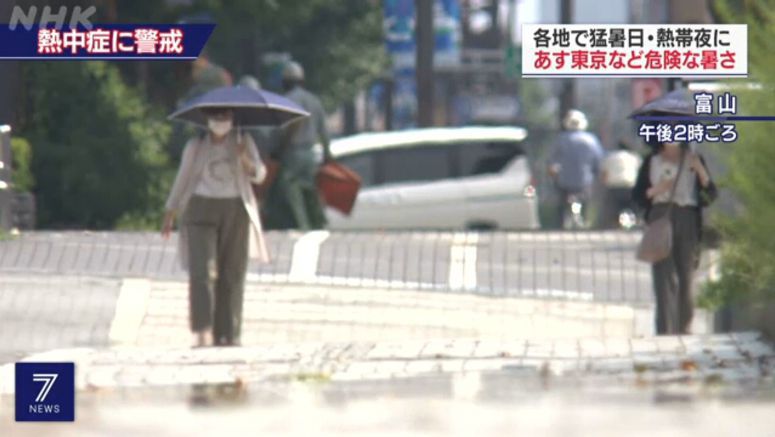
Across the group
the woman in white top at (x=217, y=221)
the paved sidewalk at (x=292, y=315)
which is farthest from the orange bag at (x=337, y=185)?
the woman in white top at (x=217, y=221)

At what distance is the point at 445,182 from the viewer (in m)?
28.2

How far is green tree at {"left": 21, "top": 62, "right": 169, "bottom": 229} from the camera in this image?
78.0ft

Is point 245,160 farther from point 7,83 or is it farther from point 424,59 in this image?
point 424,59

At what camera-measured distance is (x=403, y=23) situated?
53.2 m

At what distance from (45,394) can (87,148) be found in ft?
44.2

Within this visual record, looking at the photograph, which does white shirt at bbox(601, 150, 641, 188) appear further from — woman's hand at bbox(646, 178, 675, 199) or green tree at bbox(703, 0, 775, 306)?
green tree at bbox(703, 0, 775, 306)

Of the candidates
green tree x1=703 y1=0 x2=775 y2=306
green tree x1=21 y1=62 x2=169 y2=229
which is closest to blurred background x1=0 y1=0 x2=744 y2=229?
green tree x1=21 y1=62 x2=169 y2=229

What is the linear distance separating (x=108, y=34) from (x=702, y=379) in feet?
11.8

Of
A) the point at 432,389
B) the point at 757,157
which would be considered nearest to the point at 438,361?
the point at 432,389

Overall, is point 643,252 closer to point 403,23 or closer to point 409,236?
point 409,236

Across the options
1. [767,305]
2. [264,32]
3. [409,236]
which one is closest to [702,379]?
[767,305]

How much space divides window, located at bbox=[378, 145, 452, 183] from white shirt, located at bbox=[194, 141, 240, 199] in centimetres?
1356

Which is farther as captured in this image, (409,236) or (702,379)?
(409,236)

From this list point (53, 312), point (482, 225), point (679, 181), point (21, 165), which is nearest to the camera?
point (679, 181)
